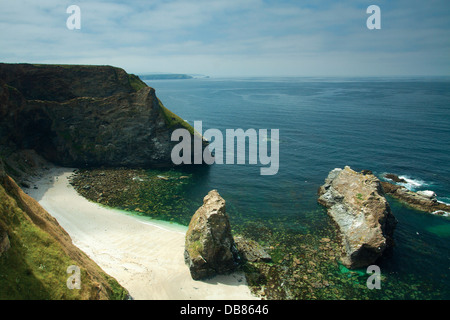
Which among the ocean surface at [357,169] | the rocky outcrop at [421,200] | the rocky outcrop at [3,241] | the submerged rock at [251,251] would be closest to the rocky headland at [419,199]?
the rocky outcrop at [421,200]

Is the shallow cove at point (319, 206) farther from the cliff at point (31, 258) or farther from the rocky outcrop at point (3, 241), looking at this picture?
the rocky outcrop at point (3, 241)

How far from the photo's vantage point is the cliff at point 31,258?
608 inches

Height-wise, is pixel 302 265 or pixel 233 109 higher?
pixel 233 109

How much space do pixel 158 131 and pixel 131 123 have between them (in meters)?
6.53

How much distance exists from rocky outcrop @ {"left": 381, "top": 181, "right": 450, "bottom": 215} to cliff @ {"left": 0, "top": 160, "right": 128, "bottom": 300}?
4883 centimetres

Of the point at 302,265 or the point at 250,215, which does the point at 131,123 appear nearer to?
the point at 250,215

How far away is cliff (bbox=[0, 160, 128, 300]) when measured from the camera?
15.4 metres

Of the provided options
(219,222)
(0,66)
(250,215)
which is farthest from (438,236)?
(0,66)

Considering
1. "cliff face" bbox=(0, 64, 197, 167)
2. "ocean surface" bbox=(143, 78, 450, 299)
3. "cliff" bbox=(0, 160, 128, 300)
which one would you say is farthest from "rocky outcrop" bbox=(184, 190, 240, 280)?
"cliff face" bbox=(0, 64, 197, 167)

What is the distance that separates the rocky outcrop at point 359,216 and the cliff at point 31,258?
27.5 meters

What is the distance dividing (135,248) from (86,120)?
40055 mm

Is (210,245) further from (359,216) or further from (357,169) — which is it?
(357,169)

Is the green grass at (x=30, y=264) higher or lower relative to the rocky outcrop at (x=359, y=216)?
higher

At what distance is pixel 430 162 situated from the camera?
207 ft
